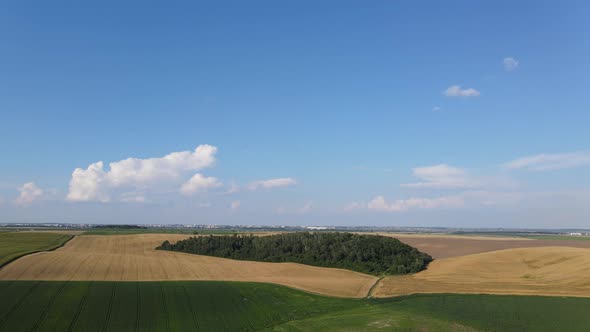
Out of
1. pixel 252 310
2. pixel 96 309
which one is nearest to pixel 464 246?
pixel 252 310

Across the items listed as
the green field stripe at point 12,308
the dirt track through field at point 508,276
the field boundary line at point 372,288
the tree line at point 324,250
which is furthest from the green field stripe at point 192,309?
the tree line at point 324,250

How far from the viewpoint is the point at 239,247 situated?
360 feet

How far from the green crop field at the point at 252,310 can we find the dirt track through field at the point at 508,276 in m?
5.76

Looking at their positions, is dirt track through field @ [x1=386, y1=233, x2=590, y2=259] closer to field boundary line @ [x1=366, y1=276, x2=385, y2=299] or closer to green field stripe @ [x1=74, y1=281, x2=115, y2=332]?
field boundary line @ [x1=366, y1=276, x2=385, y2=299]

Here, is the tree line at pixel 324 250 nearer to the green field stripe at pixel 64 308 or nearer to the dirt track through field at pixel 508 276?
the dirt track through field at pixel 508 276

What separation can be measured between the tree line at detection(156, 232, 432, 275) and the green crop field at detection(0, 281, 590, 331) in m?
33.1

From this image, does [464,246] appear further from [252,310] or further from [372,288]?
[252,310]

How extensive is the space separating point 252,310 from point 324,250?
52.8 meters

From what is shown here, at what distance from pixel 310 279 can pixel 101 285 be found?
28026 millimetres

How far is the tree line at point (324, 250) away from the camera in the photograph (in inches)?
3228

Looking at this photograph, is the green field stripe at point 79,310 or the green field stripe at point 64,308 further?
the green field stripe at point 79,310

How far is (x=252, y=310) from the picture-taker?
41625 millimetres

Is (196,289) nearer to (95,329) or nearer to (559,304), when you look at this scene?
(95,329)

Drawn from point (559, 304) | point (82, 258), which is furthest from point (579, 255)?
point (82, 258)
